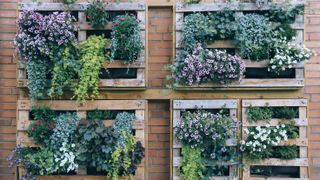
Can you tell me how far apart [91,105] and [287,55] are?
1.79 metres

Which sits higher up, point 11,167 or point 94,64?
point 94,64

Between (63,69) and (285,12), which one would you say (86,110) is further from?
(285,12)

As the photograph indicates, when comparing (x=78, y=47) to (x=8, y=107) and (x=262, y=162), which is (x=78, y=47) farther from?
(x=262, y=162)

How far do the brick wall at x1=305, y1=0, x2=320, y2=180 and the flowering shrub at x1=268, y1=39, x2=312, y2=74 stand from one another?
227 millimetres

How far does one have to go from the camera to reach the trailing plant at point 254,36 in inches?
136

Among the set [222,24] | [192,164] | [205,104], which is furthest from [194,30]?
[192,164]

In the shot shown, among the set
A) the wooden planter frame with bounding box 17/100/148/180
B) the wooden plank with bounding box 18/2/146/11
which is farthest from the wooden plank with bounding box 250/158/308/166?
the wooden plank with bounding box 18/2/146/11

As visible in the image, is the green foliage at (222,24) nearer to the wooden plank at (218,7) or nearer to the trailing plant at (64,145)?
the wooden plank at (218,7)

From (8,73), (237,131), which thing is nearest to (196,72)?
(237,131)

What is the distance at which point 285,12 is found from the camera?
3.50 m

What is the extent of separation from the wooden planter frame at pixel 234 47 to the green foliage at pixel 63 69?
943mm

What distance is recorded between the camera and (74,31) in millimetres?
3533

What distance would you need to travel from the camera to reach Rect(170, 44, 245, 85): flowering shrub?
3.41 metres

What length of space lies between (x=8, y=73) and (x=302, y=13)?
275 centimetres
